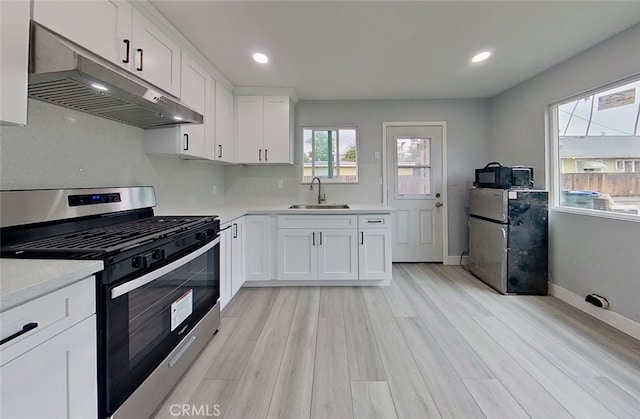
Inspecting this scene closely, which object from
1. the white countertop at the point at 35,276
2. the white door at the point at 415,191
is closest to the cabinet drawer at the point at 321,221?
the white door at the point at 415,191

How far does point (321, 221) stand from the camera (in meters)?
3.14

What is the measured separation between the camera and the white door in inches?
161

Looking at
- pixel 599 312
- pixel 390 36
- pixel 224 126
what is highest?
pixel 390 36

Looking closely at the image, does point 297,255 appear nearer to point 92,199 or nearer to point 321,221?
point 321,221

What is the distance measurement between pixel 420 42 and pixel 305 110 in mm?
1938

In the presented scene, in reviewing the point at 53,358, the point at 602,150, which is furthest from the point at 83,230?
the point at 602,150

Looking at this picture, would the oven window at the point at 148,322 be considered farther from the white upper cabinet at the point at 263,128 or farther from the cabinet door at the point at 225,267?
the white upper cabinet at the point at 263,128

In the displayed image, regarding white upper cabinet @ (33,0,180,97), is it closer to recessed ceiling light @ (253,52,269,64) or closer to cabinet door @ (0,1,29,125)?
cabinet door @ (0,1,29,125)

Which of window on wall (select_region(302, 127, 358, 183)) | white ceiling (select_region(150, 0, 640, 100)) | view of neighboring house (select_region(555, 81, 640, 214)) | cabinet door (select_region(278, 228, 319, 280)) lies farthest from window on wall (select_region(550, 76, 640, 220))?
cabinet door (select_region(278, 228, 319, 280))

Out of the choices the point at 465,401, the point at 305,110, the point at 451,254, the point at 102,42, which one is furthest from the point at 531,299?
the point at 102,42

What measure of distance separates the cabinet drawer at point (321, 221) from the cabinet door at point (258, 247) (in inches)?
7.5

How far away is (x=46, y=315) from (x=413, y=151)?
413cm

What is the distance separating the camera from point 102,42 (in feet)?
4.92

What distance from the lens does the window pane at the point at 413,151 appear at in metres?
4.12
